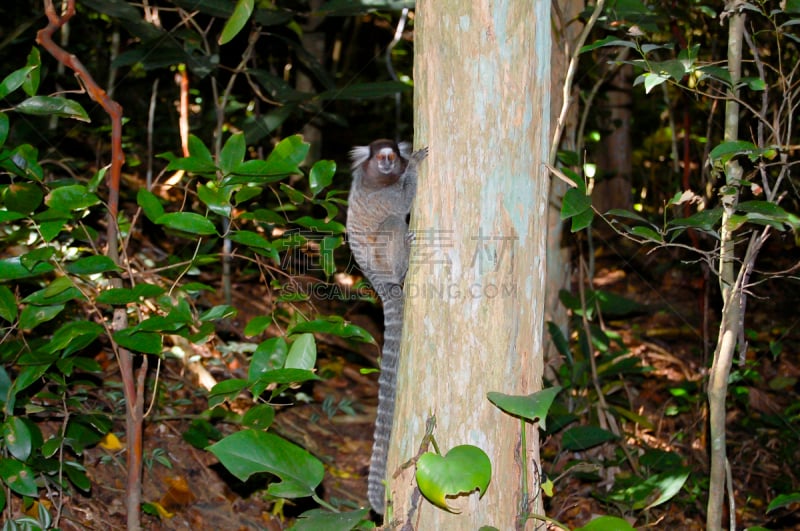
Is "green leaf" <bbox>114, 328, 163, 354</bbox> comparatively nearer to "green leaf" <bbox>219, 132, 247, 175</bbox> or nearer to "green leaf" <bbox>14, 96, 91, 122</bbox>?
"green leaf" <bbox>219, 132, 247, 175</bbox>

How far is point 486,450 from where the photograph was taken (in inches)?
107

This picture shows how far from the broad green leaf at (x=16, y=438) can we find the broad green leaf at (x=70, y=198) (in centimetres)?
100

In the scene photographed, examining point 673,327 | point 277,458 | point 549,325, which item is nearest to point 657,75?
point 277,458

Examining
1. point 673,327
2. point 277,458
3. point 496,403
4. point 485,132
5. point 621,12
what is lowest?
point 673,327

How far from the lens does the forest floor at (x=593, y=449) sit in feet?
14.2

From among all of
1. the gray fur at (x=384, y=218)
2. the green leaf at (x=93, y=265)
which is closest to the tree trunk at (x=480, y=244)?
the gray fur at (x=384, y=218)

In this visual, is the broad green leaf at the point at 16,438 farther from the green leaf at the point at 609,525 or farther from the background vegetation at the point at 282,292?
the green leaf at the point at 609,525

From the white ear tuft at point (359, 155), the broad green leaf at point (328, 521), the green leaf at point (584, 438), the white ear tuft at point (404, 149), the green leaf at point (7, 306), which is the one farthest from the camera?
the white ear tuft at point (359, 155)

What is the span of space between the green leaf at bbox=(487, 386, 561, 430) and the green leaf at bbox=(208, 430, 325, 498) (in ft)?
2.51

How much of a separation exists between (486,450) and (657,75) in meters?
1.65

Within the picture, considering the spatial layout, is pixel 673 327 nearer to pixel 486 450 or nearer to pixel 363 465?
pixel 363 465

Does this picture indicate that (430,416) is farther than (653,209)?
No

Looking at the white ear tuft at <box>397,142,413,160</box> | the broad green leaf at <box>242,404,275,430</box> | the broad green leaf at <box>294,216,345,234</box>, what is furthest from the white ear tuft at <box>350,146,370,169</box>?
the broad green leaf at <box>242,404,275,430</box>

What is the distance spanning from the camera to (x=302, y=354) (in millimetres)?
3131
